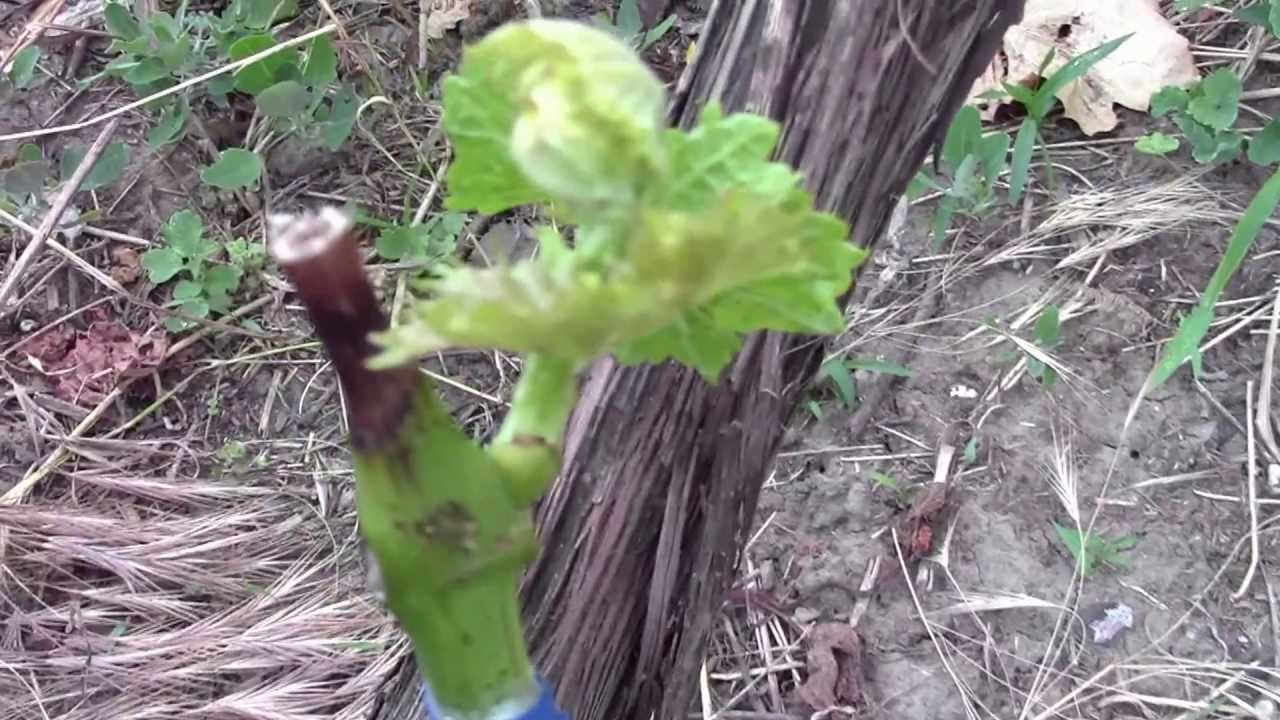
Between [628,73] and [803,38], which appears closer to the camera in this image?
[628,73]

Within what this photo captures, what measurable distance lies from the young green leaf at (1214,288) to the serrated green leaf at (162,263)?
1.20 m

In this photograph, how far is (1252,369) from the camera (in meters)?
1.36

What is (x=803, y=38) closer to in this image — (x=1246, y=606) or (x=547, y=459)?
(x=547, y=459)

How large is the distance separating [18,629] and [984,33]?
1269 millimetres

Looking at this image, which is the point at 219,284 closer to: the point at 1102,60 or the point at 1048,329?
the point at 1048,329

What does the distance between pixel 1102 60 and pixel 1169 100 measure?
0.37ft

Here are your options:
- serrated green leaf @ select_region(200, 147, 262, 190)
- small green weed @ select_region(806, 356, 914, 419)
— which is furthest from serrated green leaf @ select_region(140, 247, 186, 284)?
small green weed @ select_region(806, 356, 914, 419)

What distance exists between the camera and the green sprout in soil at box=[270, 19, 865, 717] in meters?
0.35

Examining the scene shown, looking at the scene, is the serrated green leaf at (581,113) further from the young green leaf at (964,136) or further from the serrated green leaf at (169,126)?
the serrated green leaf at (169,126)

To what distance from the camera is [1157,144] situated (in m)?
1.49

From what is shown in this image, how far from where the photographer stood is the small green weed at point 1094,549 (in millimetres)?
1267

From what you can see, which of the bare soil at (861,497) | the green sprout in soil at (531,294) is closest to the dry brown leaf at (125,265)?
the bare soil at (861,497)

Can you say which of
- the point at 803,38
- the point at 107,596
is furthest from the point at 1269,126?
the point at 107,596

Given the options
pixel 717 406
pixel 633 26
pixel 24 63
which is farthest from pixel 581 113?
pixel 24 63
